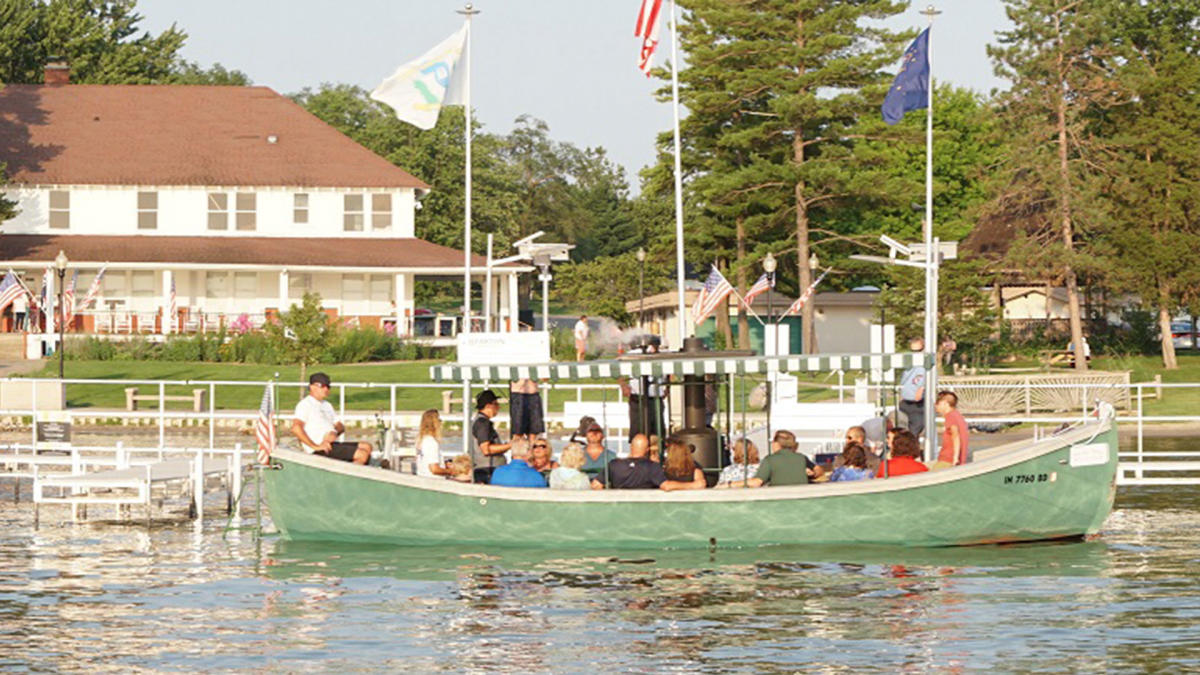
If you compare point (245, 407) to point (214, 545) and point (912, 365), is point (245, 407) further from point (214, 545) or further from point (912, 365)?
point (912, 365)

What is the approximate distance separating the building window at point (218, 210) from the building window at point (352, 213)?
4360 mm

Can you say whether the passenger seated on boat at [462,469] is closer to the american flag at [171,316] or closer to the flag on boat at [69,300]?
the flag on boat at [69,300]

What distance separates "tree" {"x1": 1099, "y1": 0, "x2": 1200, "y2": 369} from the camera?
68.1 meters

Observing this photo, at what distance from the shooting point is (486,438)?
2517cm

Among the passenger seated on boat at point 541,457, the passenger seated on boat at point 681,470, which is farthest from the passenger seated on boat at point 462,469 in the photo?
the passenger seated on boat at point 681,470

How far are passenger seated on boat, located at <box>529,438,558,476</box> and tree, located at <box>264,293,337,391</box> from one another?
2882cm

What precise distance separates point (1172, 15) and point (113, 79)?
46.6 m

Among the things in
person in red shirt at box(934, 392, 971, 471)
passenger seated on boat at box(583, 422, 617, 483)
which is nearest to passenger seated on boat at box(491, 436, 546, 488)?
passenger seated on boat at box(583, 422, 617, 483)

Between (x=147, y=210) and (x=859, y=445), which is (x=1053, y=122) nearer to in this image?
(x=147, y=210)

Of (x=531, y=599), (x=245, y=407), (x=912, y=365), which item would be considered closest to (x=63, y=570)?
(x=531, y=599)

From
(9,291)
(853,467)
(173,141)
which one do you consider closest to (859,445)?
(853,467)

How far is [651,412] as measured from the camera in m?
25.1

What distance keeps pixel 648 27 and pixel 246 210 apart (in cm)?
4322

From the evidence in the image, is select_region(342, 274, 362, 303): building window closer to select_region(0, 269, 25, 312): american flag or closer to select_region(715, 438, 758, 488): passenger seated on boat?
select_region(0, 269, 25, 312): american flag
